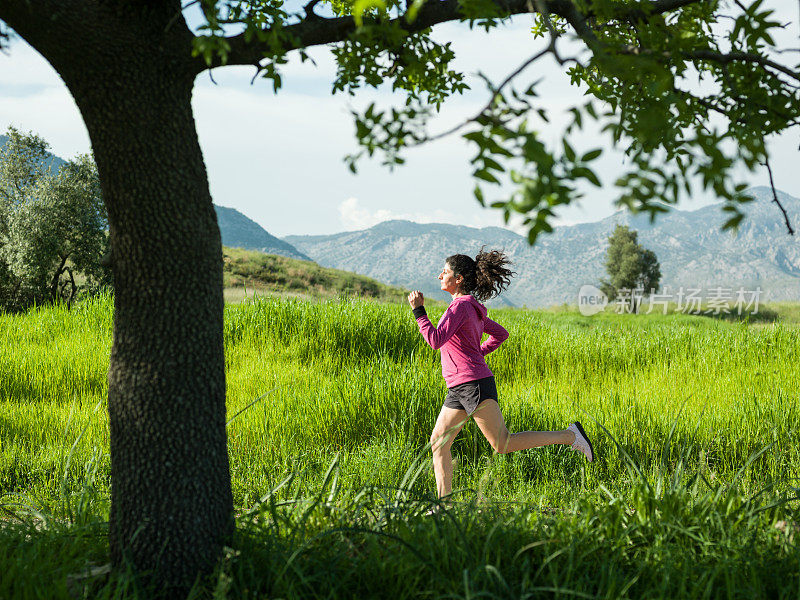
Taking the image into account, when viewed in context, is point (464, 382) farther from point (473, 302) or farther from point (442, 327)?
point (473, 302)

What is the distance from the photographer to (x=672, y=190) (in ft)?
5.32

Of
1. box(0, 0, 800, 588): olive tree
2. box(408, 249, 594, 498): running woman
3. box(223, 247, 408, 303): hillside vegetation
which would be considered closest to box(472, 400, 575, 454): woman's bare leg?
box(408, 249, 594, 498): running woman

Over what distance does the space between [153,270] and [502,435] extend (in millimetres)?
2774

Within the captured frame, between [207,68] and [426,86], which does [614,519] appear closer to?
[426,86]

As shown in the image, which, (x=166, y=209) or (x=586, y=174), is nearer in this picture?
(x=586, y=174)

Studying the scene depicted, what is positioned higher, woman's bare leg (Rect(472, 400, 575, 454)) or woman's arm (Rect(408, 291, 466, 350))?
woman's arm (Rect(408, 291, 466, 350))

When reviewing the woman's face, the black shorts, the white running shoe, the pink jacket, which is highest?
the woman's face

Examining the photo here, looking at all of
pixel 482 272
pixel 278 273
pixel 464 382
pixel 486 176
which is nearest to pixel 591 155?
pixel 486 176

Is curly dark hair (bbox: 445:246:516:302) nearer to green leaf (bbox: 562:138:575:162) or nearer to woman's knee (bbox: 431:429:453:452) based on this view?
woman's knee (bbox: 431:429:453:452)

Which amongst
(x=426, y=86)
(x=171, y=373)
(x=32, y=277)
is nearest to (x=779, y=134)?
(x=426, y=86)

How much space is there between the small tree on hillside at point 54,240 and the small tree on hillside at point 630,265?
4757cm

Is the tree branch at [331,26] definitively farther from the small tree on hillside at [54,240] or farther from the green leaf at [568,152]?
the small tree on hillside at [54,240]

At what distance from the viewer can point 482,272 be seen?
4.89m

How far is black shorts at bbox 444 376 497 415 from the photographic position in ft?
14.0
